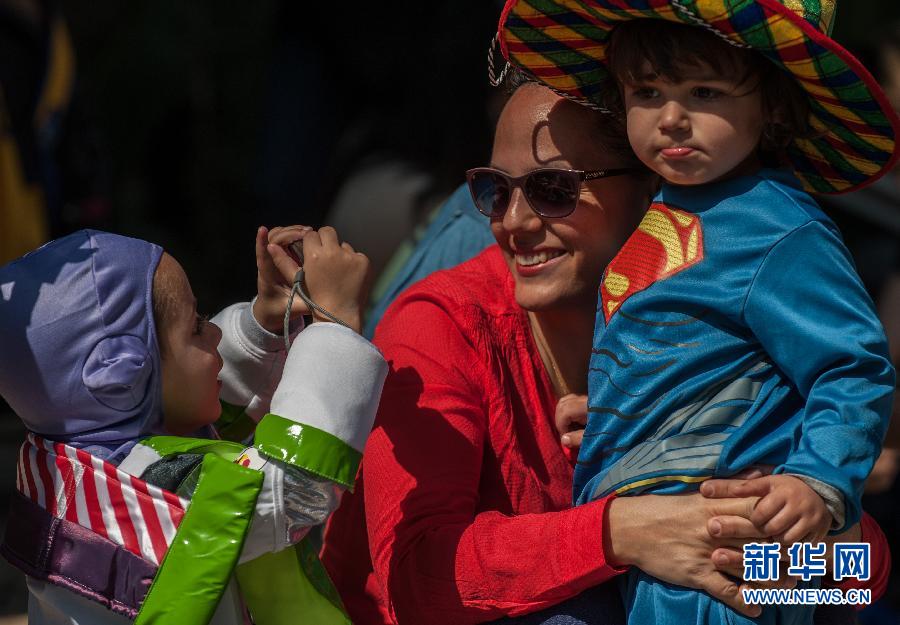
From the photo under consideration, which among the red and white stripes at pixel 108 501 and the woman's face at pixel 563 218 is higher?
the woman's face at pixel 563 218

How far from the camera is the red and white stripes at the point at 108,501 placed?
2137mm

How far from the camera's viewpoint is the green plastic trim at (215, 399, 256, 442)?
2.70 meters

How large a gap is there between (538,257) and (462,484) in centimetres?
45

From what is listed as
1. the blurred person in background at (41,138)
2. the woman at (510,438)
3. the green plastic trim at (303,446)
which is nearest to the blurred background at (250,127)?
the blurred person in background at (41,138)

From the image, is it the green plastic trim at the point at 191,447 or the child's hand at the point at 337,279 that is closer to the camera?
the green plastic trim at the point at 191,447

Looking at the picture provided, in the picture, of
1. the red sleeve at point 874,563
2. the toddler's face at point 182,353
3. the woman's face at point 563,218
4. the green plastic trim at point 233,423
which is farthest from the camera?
the green plastic trim at point 233,423

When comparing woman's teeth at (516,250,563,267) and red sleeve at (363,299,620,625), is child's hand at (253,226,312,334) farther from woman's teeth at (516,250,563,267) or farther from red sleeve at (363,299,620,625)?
woman's teeth at (516,250,563,267)

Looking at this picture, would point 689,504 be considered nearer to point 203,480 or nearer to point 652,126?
point 652,126

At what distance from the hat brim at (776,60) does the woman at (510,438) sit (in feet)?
0.45

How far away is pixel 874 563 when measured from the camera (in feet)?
8.19

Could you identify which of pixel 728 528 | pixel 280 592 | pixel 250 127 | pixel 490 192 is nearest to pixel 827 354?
pixel 728 528

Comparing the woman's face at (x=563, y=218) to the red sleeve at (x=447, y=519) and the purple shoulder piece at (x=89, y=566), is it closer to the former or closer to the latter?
the red sleeve at (x=447, y=519)

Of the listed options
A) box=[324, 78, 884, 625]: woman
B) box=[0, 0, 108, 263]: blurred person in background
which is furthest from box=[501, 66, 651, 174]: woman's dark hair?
box=[0, 0, 108, 263]: blurred person in background

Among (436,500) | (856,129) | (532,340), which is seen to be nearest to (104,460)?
(436,500)
